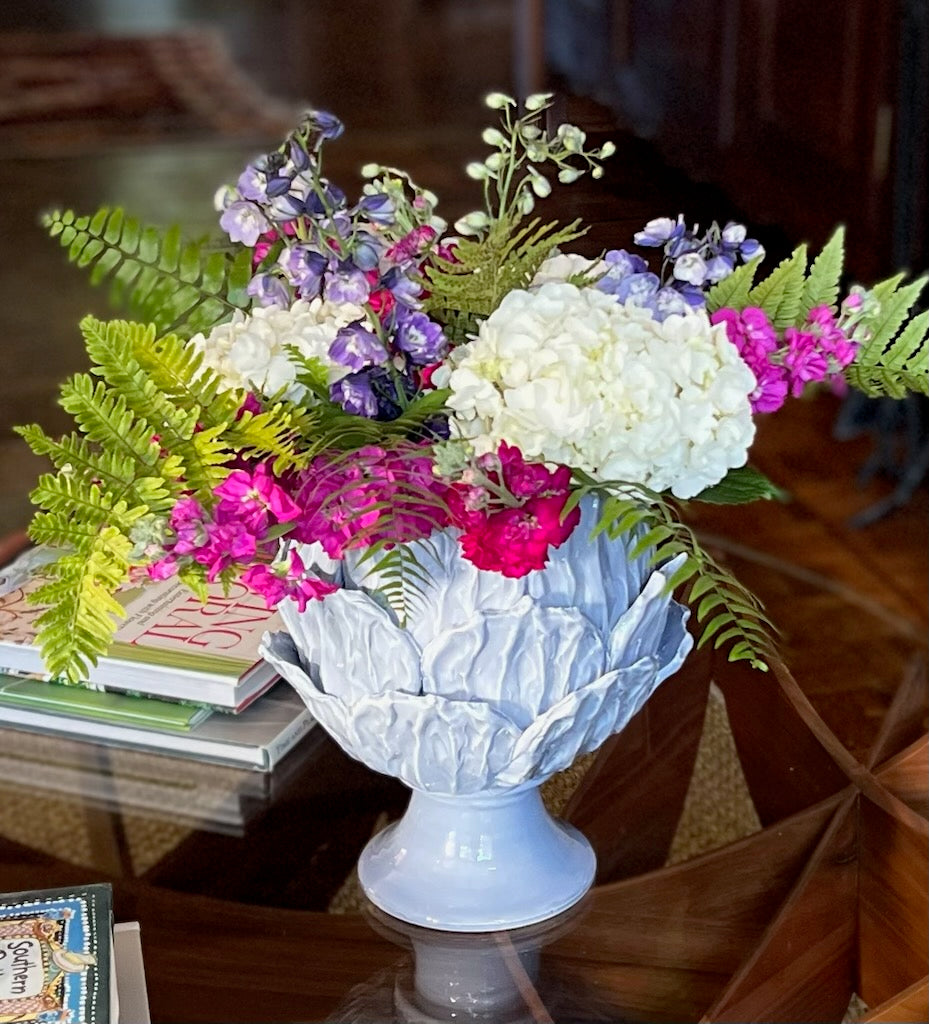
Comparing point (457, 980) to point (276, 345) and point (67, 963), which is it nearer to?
point (67, 963)

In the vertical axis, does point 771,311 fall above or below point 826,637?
above

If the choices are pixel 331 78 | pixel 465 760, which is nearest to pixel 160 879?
pixel 465 760

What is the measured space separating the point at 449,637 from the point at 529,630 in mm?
30

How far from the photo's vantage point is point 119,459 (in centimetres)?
51

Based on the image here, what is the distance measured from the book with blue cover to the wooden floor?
33 centimetres

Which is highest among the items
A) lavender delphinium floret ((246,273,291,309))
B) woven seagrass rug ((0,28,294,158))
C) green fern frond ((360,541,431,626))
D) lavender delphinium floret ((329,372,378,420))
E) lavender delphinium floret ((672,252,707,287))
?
lavender delphinium floret ((672,252,707,287))

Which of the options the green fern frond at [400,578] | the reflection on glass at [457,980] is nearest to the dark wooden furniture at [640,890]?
the reflection on glass at [457,980]

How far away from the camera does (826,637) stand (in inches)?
44.4

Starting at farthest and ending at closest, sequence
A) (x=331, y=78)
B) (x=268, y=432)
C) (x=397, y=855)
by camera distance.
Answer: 1. (x=331, y=78)
2. (x=397, y=855)
3. (x=268, y=432)

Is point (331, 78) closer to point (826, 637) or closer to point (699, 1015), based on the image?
point (826, 637)

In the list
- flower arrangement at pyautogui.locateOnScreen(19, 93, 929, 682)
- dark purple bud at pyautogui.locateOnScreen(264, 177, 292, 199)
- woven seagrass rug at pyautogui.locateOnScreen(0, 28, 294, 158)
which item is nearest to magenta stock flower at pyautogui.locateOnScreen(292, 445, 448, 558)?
flower arrangement at pyautogui.locateOnScreen(19, 93, 929, 682)

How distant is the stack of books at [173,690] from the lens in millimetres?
751

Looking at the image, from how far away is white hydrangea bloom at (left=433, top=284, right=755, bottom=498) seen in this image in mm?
492

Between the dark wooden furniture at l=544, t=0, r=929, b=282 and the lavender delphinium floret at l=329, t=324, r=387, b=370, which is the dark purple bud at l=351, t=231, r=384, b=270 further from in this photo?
the dark wooden furniture at l=544, t=0, r=929, b=282
